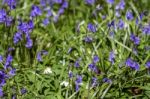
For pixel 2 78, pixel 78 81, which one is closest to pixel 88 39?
pixel 78 81

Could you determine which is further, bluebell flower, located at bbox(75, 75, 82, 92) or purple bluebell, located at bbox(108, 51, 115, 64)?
purple bluebell, located at bbox(108, 51, 115, 64)

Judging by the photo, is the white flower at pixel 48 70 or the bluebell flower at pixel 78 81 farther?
the white flower at pixel 48 70

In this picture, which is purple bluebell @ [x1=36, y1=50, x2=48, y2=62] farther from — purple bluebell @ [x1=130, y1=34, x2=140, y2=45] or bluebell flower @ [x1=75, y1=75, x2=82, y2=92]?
purple bluebell @ [x1=130, y1=34, x2=140, y2=45]

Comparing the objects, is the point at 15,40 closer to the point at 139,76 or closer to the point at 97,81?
the point at 97,81

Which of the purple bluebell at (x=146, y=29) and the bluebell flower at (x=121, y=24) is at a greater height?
the bluebell flower at (x=121, y=24)

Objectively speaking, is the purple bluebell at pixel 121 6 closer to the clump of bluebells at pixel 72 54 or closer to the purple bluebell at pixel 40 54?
the clump of bluebells at pixel 72 54

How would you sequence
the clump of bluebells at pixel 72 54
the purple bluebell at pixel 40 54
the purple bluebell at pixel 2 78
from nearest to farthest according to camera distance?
the purple bluebell at pixel 2 78 < the clump of bluebells at pixel 72 54 < the purple bluebell at pixel 40 54

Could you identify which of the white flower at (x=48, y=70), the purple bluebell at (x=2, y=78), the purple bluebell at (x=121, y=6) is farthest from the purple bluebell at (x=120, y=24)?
the purple bluebell at (x=2, y=78)

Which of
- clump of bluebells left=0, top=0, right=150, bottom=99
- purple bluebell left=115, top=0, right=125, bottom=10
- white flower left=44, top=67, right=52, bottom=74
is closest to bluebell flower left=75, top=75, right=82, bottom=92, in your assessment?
clump of bluebells left=0, top=0, right=150, bottom=99

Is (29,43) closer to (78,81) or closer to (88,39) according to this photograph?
(88,39)
